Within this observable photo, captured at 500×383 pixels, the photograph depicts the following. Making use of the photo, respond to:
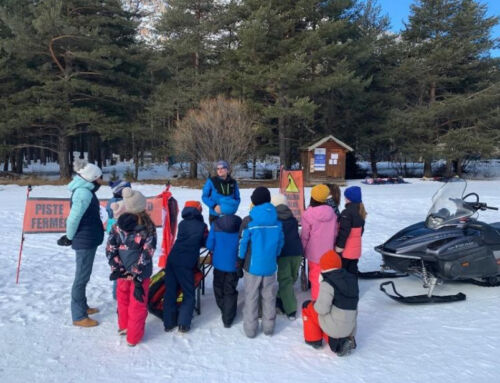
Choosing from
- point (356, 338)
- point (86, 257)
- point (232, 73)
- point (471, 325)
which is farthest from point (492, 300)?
point (232, 73)

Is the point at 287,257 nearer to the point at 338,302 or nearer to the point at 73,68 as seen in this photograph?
the point at 338,302

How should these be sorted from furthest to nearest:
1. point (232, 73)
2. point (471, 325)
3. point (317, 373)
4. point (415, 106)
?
point (415, 106) < point (232, 73) < point (471, 325) < point (317, 373)

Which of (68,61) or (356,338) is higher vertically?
(68,61)

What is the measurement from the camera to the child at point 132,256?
3982 millimetres

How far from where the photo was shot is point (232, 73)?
2531 cm

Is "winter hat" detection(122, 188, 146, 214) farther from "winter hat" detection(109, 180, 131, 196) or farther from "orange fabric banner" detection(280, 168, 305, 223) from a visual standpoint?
"orange fabric banner" detection(280, 168, 305, 223)

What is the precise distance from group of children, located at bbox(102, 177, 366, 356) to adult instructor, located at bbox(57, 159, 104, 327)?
11.0 inches

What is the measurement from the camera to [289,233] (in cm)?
486

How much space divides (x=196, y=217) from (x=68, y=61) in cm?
2281

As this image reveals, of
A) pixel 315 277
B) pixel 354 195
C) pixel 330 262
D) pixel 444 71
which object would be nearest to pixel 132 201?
pixel 330 262

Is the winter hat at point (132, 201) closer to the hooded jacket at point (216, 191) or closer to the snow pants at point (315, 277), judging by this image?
→ the hooded jacket at point (216, 191)

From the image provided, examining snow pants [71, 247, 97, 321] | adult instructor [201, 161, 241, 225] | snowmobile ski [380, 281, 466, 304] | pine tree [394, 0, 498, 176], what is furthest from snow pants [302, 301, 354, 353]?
pine tree [394, 0, 498, 176]

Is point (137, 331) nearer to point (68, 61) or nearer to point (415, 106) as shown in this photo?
point (68, 61)

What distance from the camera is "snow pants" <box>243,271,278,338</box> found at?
428 centimetres
